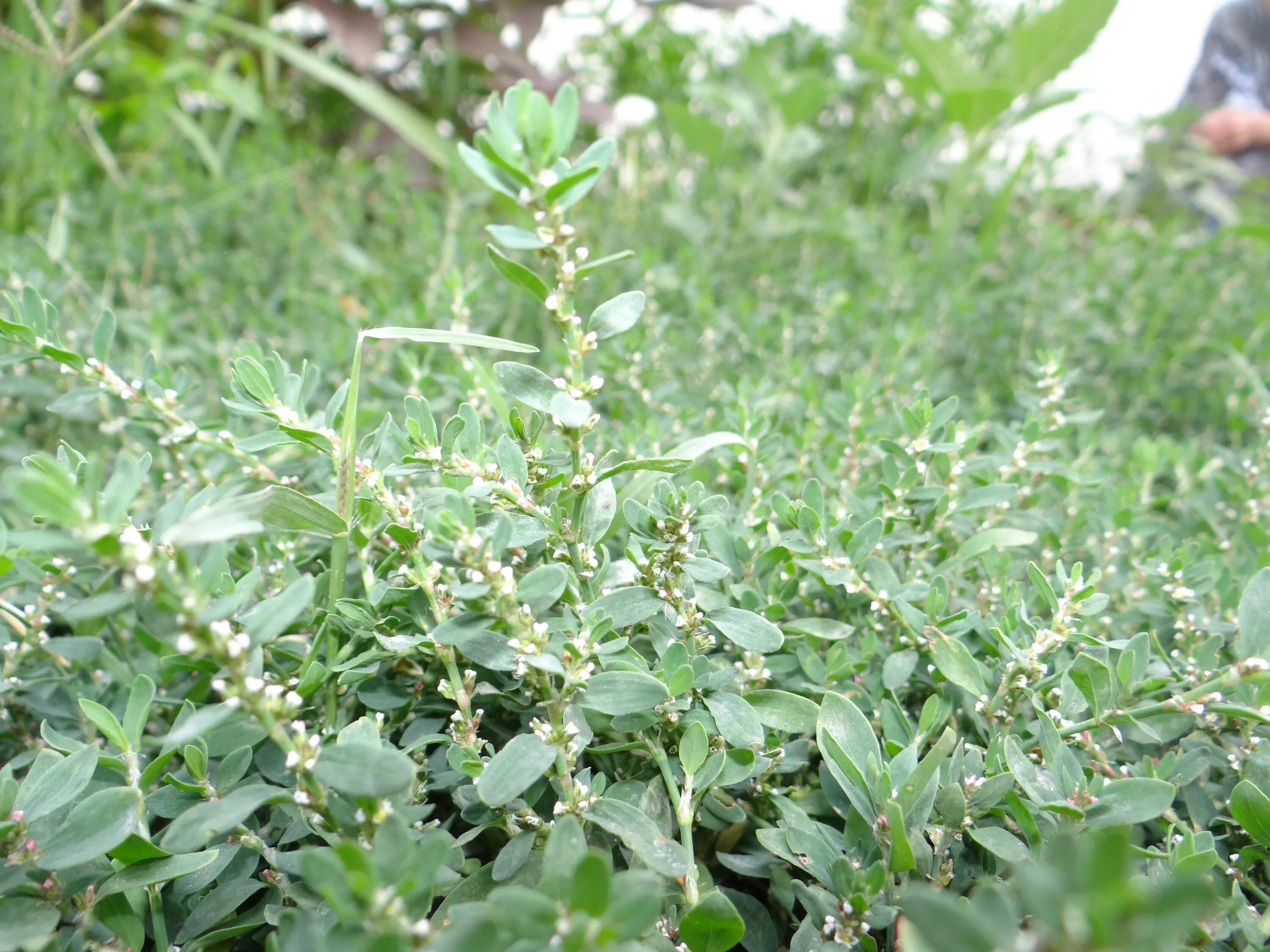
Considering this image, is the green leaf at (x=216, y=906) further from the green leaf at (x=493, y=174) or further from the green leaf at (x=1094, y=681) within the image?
the green leaf at (x=1094, y=681)

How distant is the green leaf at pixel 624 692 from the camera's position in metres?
0.59

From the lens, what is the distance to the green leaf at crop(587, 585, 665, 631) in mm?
651

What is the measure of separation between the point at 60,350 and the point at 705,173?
2339mm

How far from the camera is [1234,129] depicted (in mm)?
Result: 4047

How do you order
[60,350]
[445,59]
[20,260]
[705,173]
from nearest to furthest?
[60,350] < [20,260] < [705,173] < [445,59]

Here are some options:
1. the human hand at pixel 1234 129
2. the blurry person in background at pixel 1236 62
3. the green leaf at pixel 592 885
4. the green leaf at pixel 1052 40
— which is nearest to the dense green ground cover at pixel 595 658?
the green leaf at pixel 592 885

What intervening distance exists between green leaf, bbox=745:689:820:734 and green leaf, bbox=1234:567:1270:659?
0.38 meters

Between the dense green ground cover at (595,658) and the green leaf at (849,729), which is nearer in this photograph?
the dense green ground cover at (595,658)

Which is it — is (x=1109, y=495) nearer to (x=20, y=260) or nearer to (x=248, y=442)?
(x=248, y=442)

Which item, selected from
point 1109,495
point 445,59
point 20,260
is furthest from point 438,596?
point 445,59

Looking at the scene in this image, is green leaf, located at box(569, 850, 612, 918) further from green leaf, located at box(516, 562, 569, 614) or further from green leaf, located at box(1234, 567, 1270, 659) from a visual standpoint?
green leaf, located at box(1234, 567, 1270, 659)

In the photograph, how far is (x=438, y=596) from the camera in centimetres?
69

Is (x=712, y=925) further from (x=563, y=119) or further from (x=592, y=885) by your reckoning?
(x=563, y=119)

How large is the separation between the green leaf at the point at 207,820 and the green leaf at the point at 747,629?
1.19 ft
